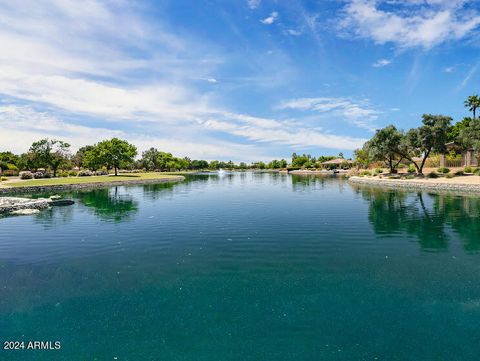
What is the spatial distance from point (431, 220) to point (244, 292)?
18361mm

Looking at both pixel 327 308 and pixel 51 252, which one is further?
pixel 51 252

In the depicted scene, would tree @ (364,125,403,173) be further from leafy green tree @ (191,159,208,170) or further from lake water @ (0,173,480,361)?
leafy green tree @ (191,159,208,170)

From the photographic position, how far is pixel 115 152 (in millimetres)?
82562

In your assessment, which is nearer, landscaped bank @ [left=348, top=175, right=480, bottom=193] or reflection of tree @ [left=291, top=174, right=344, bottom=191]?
landscaped bank @ [left=348, top=175, right=480, bottom=193]

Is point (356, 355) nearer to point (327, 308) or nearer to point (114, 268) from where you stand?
point (327, 308)

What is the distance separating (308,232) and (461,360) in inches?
451

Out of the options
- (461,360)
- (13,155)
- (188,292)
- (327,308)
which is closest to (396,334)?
(461,360)

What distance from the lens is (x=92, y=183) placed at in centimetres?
5441

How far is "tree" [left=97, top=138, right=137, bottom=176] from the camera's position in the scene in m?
80.9

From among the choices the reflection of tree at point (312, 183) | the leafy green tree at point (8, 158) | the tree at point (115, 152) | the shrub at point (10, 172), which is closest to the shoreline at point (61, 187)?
the tree at point (115, 152)

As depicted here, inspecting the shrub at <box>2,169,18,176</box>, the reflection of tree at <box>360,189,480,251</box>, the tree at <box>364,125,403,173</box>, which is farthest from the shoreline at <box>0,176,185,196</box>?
the shrub at <box>2,169,18,176</box>

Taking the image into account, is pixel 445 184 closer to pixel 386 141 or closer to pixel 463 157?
pixel 386 141

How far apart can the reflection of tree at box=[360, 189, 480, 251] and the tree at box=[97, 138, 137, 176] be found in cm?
7289

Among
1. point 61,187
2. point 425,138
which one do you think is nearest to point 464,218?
point 425,138
